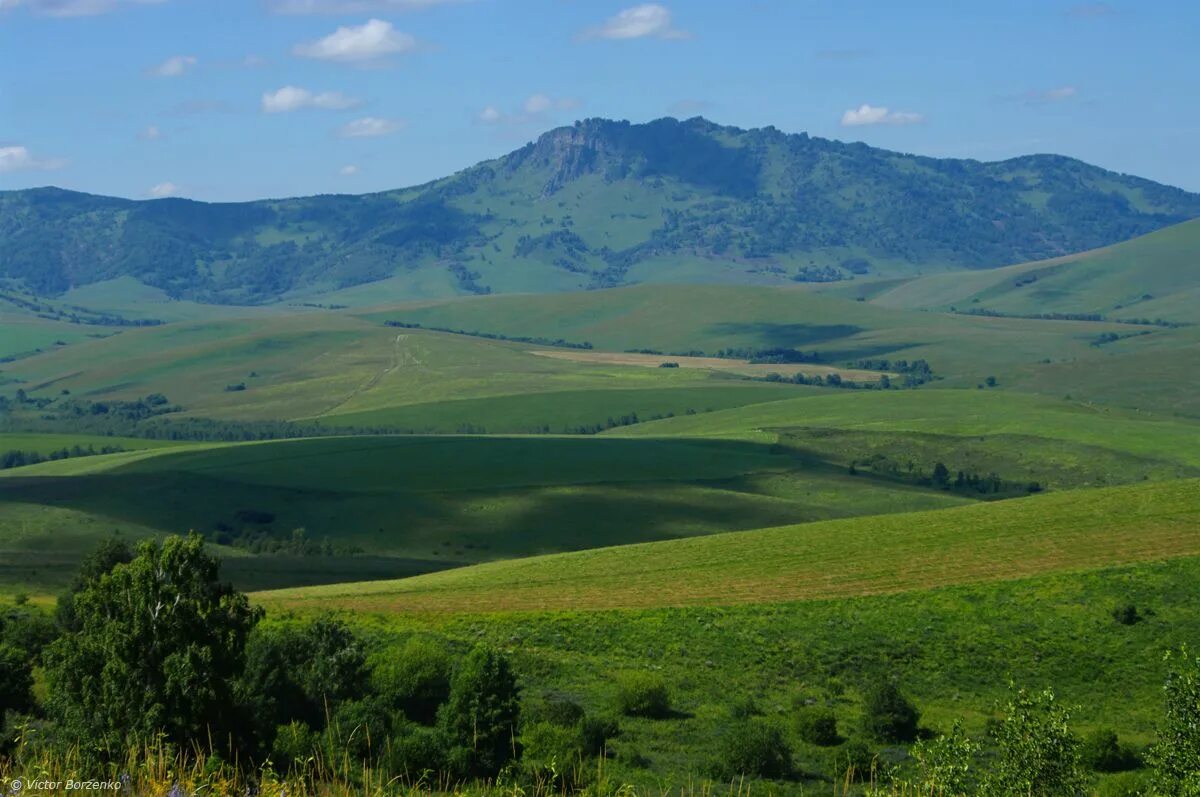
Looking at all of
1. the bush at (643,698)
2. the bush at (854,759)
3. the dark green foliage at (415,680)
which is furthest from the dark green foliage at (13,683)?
the bush at (854,759)

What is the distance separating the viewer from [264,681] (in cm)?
4450

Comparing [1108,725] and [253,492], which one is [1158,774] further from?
[253,492]

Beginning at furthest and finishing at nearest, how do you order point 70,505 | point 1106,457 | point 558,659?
point 1106,457
point 70,505
point 558,659

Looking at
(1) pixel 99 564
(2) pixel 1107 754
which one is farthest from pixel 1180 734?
(1) pixel 99 564

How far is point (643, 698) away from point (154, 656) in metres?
24.6

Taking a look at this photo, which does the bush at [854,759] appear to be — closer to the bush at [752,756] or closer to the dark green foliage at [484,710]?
the bush at [752,756]

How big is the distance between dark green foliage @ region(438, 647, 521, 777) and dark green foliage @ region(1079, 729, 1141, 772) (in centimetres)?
1894

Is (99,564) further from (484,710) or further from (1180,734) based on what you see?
(1180,734)

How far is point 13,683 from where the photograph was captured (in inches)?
1507

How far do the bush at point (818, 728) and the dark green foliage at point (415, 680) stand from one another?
12741mm

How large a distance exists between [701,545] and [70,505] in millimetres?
84060

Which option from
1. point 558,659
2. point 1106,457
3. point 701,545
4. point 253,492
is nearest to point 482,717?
point 558,659

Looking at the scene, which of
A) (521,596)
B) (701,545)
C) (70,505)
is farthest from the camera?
(70,505)

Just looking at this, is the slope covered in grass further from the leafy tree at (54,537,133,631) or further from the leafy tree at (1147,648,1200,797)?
the leafy tree at (1147,648,1200,797)
